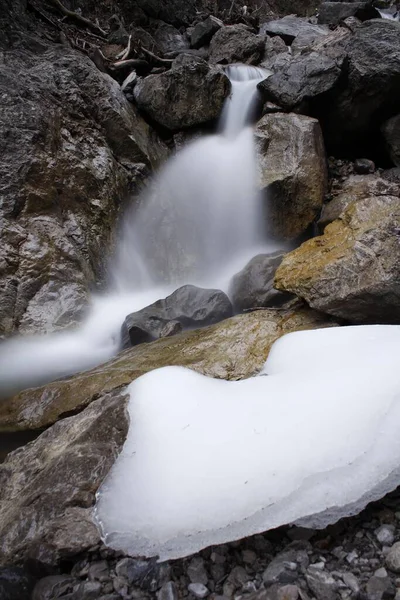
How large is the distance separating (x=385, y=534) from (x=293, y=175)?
6233mm

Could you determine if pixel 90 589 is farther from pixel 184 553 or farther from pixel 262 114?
pixel 262 114

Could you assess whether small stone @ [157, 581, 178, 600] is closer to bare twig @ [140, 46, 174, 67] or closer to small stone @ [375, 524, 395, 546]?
small stone @ [375, 524, 395, 546]

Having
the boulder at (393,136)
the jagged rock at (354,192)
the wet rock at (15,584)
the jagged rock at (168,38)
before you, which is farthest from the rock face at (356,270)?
the jagged rock at (168,38)

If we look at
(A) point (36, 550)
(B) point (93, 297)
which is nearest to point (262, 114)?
(B) point (93, 297)

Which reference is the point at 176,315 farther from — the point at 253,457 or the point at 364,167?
the point at 364,167

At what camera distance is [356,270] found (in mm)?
3395

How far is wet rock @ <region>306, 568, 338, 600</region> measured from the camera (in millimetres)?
1090

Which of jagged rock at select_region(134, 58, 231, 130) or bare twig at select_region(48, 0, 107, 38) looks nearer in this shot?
jagged rock at select_region(134, 58, 231, 130)

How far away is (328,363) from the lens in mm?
2027

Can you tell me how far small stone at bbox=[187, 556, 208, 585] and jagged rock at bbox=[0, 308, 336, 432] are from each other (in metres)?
1.65

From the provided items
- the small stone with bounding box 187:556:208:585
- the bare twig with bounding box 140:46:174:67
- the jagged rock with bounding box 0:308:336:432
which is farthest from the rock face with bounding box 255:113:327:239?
the small stone with bounding box 187:556:208:585

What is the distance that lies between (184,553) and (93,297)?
14.7ft

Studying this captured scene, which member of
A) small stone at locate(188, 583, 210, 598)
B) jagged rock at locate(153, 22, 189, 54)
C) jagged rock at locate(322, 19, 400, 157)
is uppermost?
jagged rock at locate(153, 22, 189, 54)

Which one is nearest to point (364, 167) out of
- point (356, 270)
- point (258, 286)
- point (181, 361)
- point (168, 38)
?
point (258, 286)
